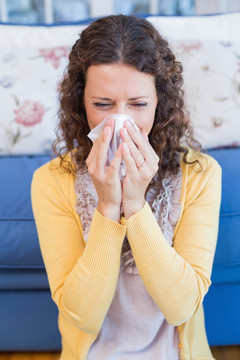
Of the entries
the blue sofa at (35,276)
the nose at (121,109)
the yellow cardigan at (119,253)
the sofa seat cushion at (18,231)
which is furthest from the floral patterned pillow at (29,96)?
the nose at (121,109)

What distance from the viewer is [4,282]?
1292mm

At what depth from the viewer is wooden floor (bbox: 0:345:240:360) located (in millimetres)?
1355

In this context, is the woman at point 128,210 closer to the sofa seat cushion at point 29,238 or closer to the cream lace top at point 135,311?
the cream lace top at point 135,311

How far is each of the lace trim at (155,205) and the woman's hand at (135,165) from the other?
0.11 m

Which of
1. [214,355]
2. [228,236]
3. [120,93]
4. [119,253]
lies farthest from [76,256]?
[214,355]

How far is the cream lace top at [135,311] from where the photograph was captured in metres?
0.94

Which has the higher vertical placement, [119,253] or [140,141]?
[140,141]

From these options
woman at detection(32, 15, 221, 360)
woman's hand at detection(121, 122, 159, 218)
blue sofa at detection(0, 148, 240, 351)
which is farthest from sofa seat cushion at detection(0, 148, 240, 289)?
woman's hand at detection(121, 122, 159, 218)

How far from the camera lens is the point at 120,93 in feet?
2.82

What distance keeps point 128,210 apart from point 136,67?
28 cm

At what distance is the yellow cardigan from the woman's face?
183 mm

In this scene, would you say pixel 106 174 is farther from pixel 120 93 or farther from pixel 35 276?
pixel 35 276

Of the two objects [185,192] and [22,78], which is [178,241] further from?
[22,78]

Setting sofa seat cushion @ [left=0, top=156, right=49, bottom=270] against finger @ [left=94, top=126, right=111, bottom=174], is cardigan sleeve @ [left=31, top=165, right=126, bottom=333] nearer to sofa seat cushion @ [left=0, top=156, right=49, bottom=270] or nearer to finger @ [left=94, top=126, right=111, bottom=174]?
finger @ [left=94, top=126, right=111, bottom=174]
